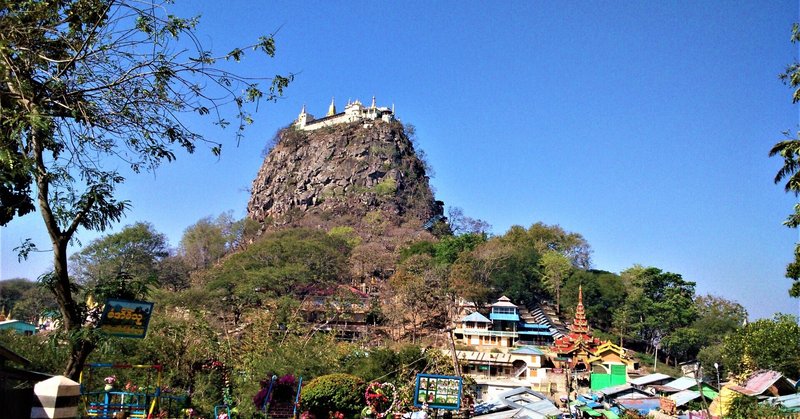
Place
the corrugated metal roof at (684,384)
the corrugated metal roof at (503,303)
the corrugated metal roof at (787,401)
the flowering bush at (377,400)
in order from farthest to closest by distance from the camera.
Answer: the corrugated metal roof at (503,303) < the corrugated metal roof at (684,384) < the corrugated metal roof at (787,401) < the flowering bush at (377,400)

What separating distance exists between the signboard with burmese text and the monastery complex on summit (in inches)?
2838

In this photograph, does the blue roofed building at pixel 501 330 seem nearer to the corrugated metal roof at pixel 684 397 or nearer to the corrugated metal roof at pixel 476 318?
the corrugated metal roof at pixel 476 318

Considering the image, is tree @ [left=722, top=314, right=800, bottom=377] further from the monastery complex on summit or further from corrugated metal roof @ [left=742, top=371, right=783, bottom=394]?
the monastery complex on summit

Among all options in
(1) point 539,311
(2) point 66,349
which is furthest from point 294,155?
(2) point 66,349

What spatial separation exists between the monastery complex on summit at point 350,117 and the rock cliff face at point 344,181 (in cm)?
173

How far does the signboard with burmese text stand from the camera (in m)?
5.75

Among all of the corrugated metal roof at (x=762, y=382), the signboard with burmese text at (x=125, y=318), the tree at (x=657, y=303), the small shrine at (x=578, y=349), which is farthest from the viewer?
the tree at (x=657, y=303)

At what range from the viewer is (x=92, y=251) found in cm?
4128

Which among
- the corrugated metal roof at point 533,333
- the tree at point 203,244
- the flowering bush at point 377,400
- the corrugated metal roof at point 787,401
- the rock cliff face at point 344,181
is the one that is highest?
the rock cliff face at point 344,181

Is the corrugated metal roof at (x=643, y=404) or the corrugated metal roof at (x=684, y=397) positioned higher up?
the corrugated metal roof at (x=684, y=397)

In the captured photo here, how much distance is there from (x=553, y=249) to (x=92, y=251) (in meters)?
34.2

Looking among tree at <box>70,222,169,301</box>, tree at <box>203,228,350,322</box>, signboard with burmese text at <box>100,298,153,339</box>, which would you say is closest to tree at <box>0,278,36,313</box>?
tree at <box>70,222,169,301</box>

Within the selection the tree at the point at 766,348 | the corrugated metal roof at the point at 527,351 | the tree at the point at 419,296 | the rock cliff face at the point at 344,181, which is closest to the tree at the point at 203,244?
the rock cliff face at the point at 344,181

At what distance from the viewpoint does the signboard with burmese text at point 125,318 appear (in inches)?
226
